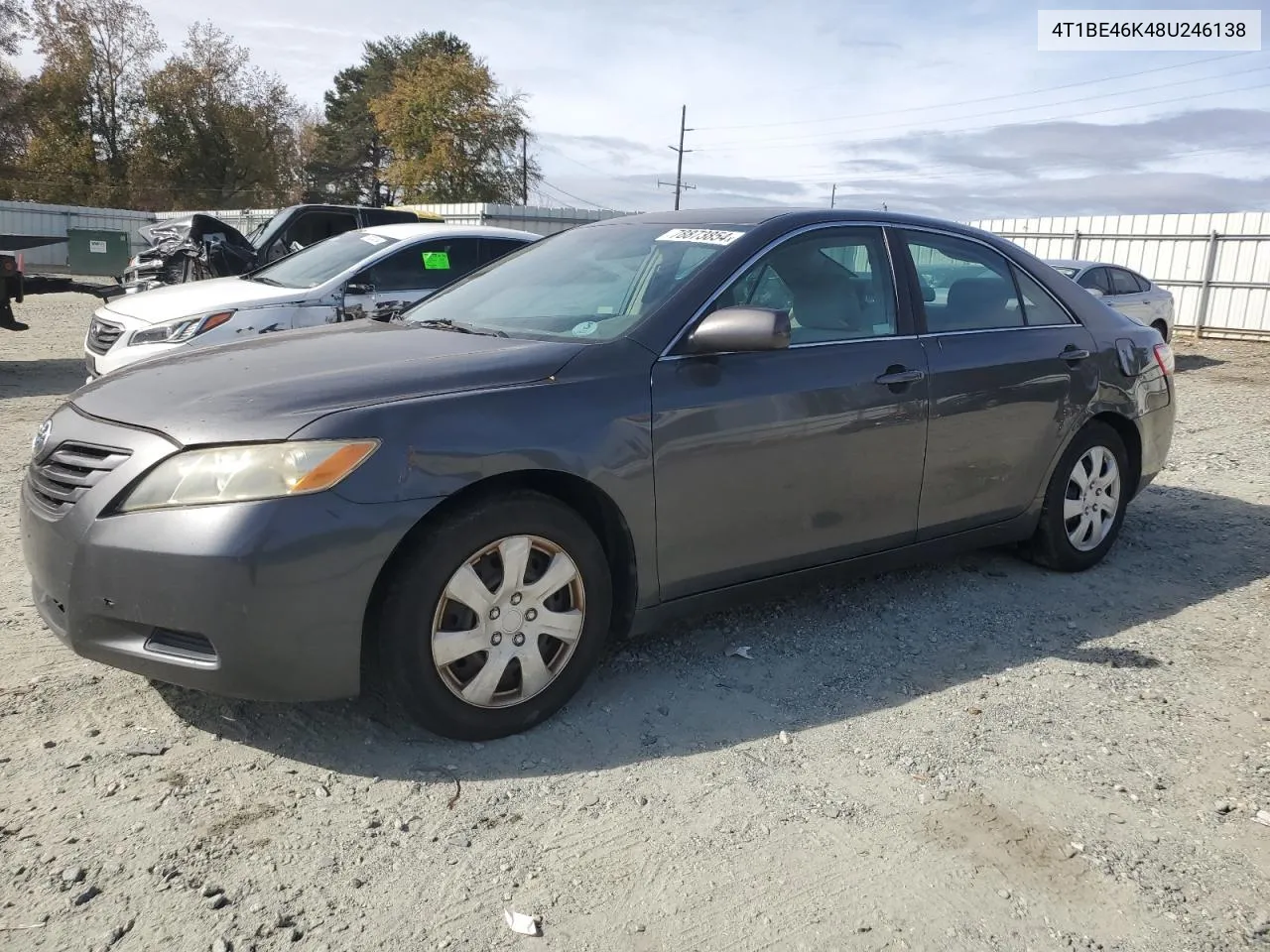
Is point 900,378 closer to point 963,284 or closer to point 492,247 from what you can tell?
point 963,284

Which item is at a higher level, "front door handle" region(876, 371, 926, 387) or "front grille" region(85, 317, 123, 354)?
"front door handle" region(876, 371, 926, 387)

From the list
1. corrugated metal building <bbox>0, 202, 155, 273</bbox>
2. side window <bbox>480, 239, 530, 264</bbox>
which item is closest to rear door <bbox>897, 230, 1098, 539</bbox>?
side window <bbox>480, 239, 530, 264</bbox>

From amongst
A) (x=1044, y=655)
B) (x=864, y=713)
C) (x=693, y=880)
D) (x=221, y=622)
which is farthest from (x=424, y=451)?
(x=1044, y=655)

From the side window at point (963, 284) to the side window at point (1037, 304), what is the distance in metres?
0.06

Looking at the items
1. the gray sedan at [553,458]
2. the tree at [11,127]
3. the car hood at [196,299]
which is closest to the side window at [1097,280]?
the gray sedan at [553,458]

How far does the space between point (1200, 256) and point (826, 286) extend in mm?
18947

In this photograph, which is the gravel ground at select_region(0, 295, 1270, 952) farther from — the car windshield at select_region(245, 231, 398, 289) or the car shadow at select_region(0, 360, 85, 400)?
the car shadow at select_region(0, 360, 85, 400)

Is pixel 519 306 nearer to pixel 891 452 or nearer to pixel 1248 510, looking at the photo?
pixel 891 452

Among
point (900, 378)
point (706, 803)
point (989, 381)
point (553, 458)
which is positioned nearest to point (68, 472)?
point (553, 458)

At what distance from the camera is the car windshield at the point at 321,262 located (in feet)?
26.8

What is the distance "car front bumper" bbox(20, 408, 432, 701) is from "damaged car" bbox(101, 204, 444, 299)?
8.43 meters

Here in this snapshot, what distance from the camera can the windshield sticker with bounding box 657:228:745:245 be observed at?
143 inches

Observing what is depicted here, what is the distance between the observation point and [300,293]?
7750mm

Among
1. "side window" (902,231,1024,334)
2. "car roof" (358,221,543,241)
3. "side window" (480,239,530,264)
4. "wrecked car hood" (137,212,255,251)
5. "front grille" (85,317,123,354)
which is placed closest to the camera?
"side window" (902,231,1024,334)
